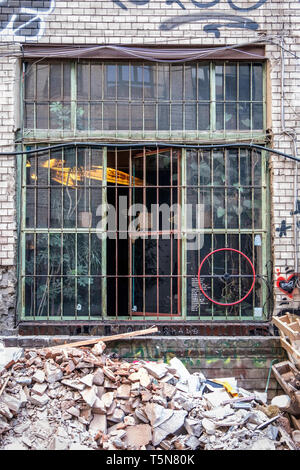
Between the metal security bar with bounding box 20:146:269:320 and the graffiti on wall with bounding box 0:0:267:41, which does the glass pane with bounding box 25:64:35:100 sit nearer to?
the graffiti on wall with bounding box 0:0:267:41

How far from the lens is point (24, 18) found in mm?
5137

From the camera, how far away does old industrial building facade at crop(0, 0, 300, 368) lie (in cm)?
513

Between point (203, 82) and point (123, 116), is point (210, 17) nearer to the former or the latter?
point (203, 82)

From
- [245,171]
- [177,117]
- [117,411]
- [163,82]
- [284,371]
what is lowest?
[117,411]

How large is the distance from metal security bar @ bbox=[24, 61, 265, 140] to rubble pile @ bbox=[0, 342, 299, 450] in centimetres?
292

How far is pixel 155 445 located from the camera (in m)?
3.81

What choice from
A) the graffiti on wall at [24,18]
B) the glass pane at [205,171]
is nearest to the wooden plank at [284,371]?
the glass pane at [205,171]

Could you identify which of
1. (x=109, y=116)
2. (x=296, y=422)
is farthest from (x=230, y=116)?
(x=296, y=422)

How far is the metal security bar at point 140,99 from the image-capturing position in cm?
525

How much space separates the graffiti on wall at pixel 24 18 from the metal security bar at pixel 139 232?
1.56m

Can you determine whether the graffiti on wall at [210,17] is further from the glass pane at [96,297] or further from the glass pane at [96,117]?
the glass pane at [96,297]

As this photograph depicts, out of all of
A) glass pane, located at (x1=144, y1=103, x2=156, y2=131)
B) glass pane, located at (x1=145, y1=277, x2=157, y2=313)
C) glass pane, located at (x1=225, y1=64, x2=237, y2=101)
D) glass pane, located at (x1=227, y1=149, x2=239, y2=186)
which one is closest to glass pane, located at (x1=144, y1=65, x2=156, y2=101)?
glass pane, located at (x1=144, y1=103, x2=156, y2=131)

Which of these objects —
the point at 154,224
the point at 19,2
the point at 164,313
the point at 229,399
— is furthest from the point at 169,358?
the point at 19,2

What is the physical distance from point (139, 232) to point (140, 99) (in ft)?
5.81
